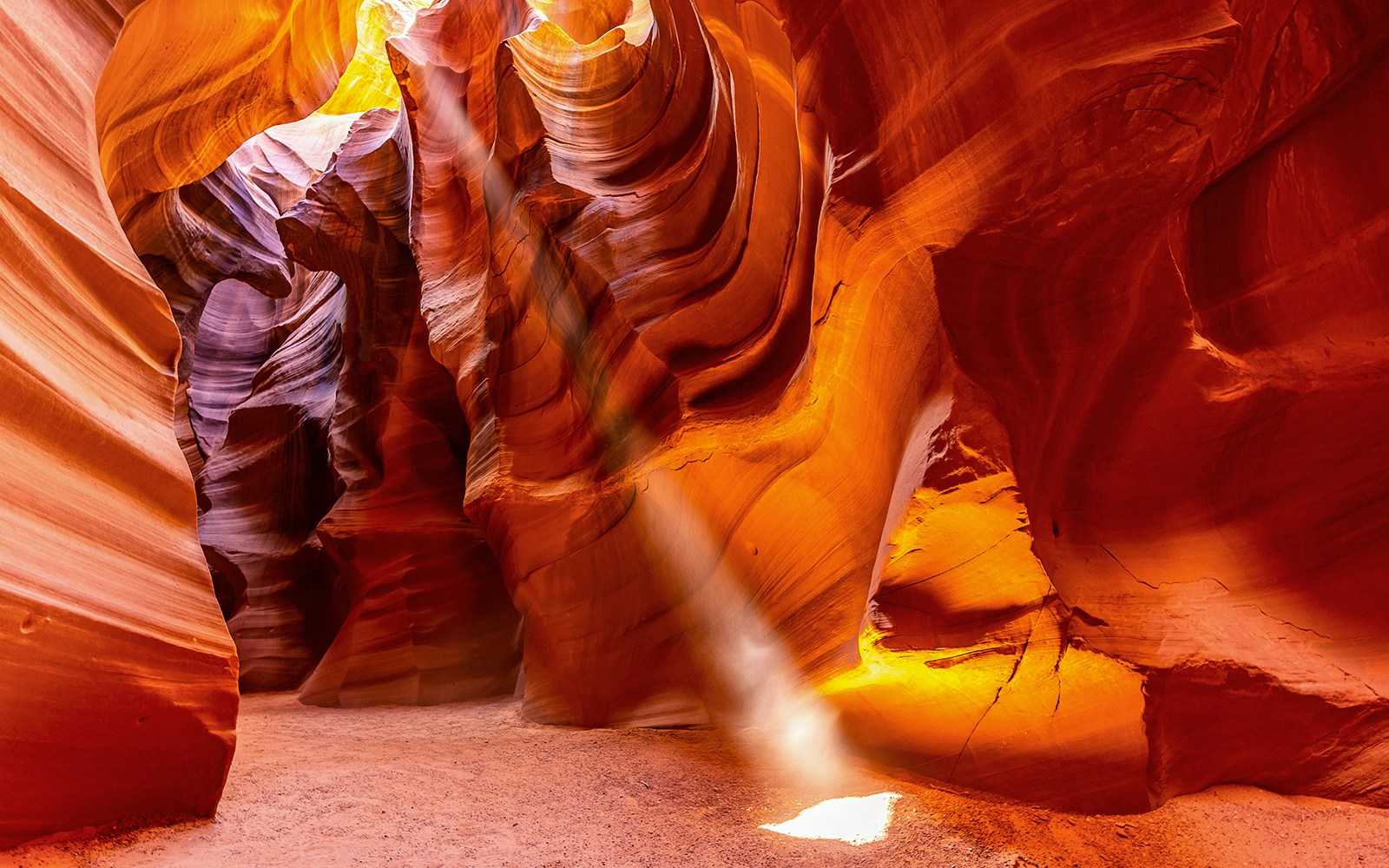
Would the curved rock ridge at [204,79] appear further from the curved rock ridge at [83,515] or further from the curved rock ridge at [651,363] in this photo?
the curved rock ridge at [651,363]

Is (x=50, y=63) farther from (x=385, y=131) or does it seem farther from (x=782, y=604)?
(x=385, y=131)

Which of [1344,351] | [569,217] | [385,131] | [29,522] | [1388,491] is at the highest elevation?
[385,131]

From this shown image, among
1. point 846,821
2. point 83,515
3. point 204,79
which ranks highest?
point 204,79

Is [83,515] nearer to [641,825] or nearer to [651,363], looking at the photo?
[641,825]

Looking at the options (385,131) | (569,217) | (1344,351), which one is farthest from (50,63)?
(385,131)

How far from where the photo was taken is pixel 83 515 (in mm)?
2865

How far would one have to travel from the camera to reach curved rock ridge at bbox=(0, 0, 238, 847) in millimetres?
2488

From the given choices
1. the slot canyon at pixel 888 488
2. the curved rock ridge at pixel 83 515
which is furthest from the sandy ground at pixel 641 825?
the curved rock ridge at pixel 83 515

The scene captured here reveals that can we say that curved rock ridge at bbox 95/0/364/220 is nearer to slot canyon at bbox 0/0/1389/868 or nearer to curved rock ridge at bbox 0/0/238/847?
slot canyon at bbox 0/0/1389/868

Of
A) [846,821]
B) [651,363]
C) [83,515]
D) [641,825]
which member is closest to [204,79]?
[651,363]

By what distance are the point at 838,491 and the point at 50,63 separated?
12.4 ft

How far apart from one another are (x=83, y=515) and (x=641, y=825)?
2207 millimetres

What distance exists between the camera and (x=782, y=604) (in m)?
4.24

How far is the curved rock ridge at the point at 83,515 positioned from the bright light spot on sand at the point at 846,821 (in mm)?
2039
